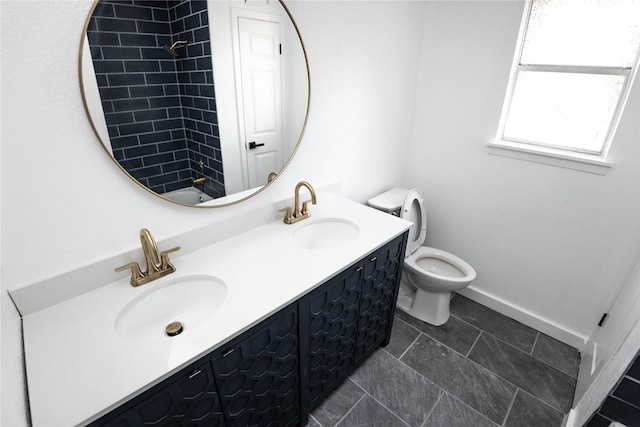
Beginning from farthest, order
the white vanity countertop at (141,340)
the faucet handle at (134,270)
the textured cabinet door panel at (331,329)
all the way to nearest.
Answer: the textured cabinet door panel at (331,329)
the faucet handle at (134,270)
the white vanity countertop at (141,340)

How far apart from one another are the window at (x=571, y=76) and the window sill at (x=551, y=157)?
0.01 meters

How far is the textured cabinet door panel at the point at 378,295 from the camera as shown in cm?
154

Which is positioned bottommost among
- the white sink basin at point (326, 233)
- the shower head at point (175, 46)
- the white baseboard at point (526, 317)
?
the white baseboard at point (526, 317)

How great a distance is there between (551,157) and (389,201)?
0.96 metres

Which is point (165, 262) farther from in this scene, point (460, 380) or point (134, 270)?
point (460, 380)

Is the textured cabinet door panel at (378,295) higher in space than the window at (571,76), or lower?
lower

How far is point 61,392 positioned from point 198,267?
1.80ft

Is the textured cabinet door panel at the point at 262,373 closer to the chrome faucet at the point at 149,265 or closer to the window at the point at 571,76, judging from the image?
the chrome faucet at the point at 149,265

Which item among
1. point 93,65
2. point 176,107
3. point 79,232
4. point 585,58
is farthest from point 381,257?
point 585,58

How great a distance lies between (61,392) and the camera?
2.51ft

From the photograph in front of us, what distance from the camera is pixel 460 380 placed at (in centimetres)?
176

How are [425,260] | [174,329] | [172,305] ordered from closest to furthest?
[174,329], [172,305], [425,260]

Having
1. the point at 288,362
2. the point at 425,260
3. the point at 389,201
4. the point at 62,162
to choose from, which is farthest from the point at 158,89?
the point at 425,260

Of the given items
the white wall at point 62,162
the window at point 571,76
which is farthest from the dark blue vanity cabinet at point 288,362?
the window at point 571,76
